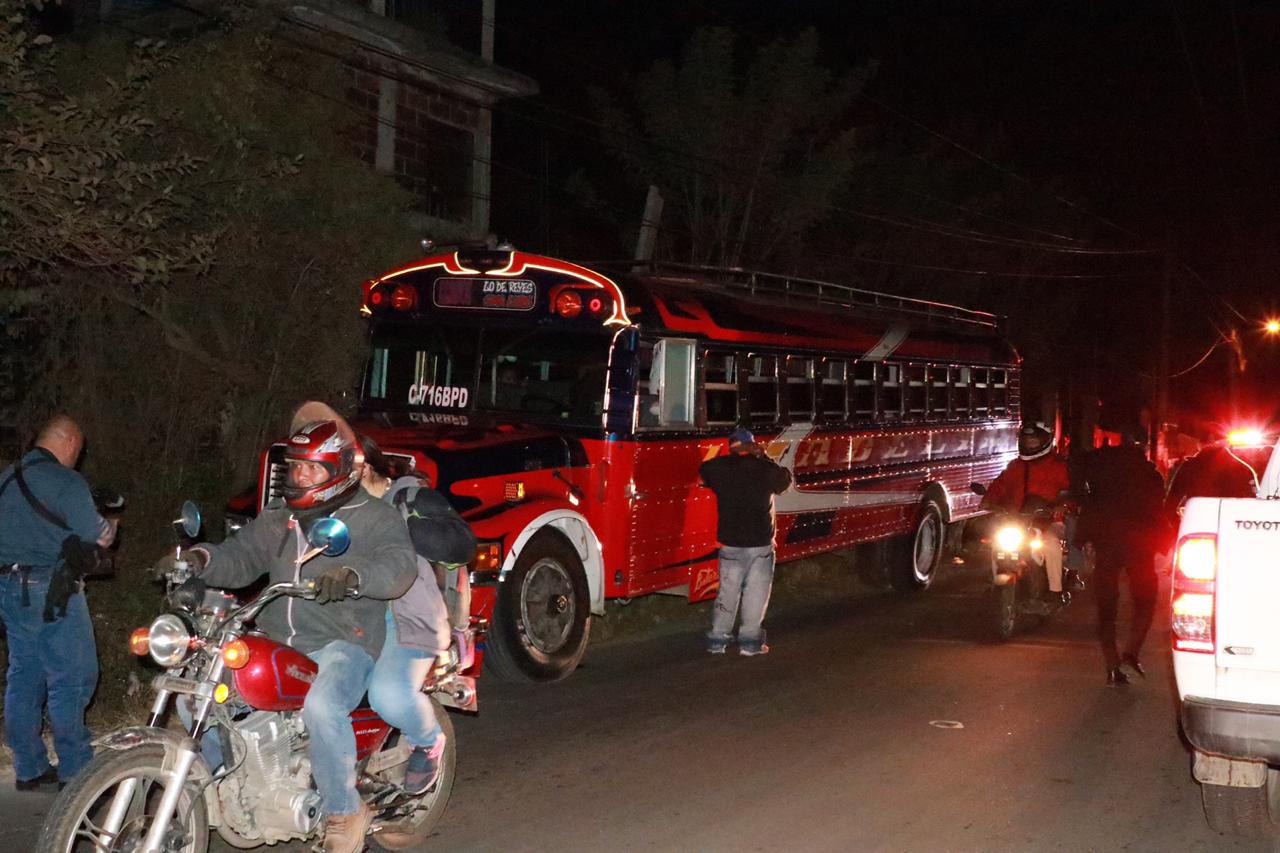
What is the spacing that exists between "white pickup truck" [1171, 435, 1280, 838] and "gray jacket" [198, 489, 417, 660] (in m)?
3.38

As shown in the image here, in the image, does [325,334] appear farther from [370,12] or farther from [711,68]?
[711,68]

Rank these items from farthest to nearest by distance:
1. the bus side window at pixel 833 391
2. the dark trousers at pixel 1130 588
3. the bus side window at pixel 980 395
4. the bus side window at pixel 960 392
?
the bus side window at pixel 980 395, the bus side window at pixel 960 392, the bus side window at pixel 833 391, the dark trousers at pixel 1130 588

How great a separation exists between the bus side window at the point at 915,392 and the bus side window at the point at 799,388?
2647 millimetres

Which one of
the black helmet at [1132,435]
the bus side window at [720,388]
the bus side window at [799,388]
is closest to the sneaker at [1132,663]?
the black helmet at [1132,435]

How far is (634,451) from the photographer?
10297 mm

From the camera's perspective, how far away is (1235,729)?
5.55 m

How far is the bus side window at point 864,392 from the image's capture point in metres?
14.3

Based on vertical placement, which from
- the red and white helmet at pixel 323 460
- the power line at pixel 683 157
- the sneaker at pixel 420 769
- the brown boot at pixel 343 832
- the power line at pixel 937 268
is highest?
the power line at pixel 683 157

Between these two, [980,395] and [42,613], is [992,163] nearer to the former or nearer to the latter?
[980,395]

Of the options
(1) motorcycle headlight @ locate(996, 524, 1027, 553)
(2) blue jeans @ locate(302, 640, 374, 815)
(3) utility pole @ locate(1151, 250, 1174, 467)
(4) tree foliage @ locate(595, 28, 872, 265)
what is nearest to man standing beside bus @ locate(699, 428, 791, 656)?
(1) motorcycle headlight @ locate(996, 524, 1027, 553)

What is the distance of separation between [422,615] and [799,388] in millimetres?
7901

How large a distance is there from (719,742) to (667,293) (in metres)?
4.29

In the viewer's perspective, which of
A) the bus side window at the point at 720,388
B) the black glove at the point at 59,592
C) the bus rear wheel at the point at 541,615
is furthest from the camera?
the bus side window at the point at 720,388

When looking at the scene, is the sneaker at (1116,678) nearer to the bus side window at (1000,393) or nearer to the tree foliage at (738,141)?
the bus side window at (1000,393)
